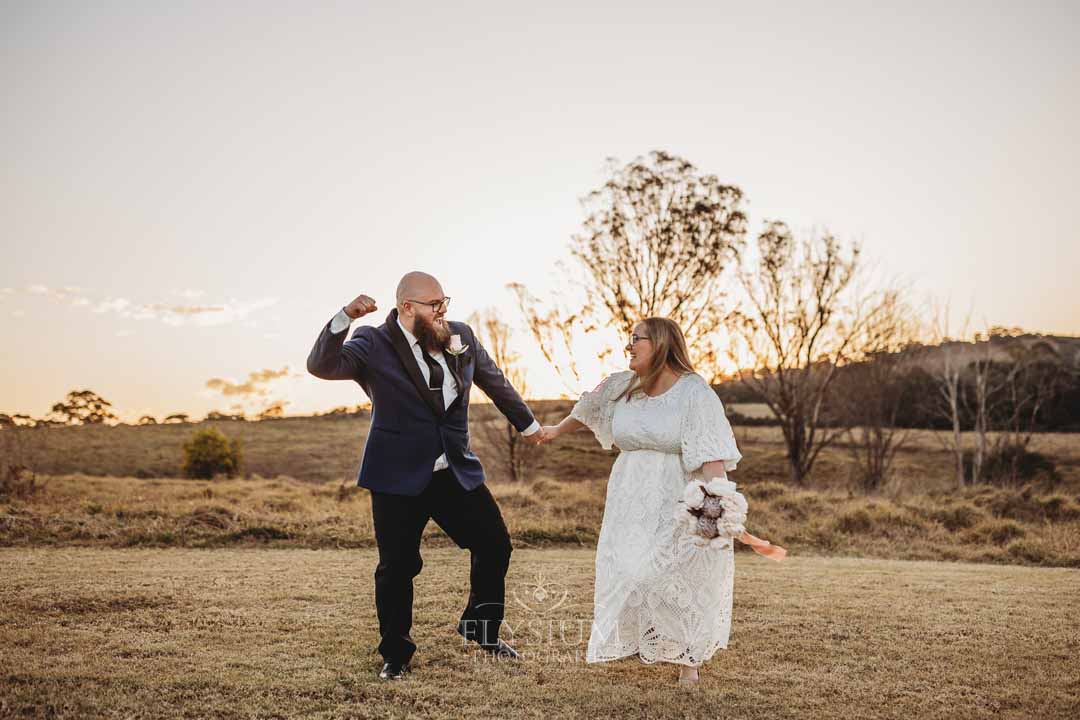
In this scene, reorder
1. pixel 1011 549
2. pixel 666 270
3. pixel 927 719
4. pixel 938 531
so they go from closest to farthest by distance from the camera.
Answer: pixel 927 719, pixel 1011 549, pixel 938 531, pixel 666 270

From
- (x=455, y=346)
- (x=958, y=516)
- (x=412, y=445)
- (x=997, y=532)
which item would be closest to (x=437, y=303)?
(x=455, y=346)

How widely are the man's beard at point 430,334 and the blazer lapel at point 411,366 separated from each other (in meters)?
0.10

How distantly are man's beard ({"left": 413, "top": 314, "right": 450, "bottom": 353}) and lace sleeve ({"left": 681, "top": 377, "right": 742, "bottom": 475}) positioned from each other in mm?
1597

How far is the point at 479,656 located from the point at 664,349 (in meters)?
2.37

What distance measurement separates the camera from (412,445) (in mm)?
5223

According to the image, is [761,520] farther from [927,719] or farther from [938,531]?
[927,719]

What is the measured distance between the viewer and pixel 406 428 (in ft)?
17.2

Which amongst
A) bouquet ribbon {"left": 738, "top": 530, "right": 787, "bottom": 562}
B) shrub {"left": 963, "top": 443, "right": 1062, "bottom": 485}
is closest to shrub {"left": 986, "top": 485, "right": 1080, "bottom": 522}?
shrub {"left": 963, "top": 443, "right": 1062, "bottom": 485}

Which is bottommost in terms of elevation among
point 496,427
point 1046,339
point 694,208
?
point 496,427

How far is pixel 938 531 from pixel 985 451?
17166 mm

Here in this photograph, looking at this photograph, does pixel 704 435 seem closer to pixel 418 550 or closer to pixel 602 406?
pixel 602 406

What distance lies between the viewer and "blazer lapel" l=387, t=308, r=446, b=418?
207 inches

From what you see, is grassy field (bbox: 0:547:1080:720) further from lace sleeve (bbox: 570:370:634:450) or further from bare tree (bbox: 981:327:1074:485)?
bare tree (bbox: 981:327:1074:485)

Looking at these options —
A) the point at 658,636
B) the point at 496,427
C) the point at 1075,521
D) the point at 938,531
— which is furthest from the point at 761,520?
the point at 496,427
